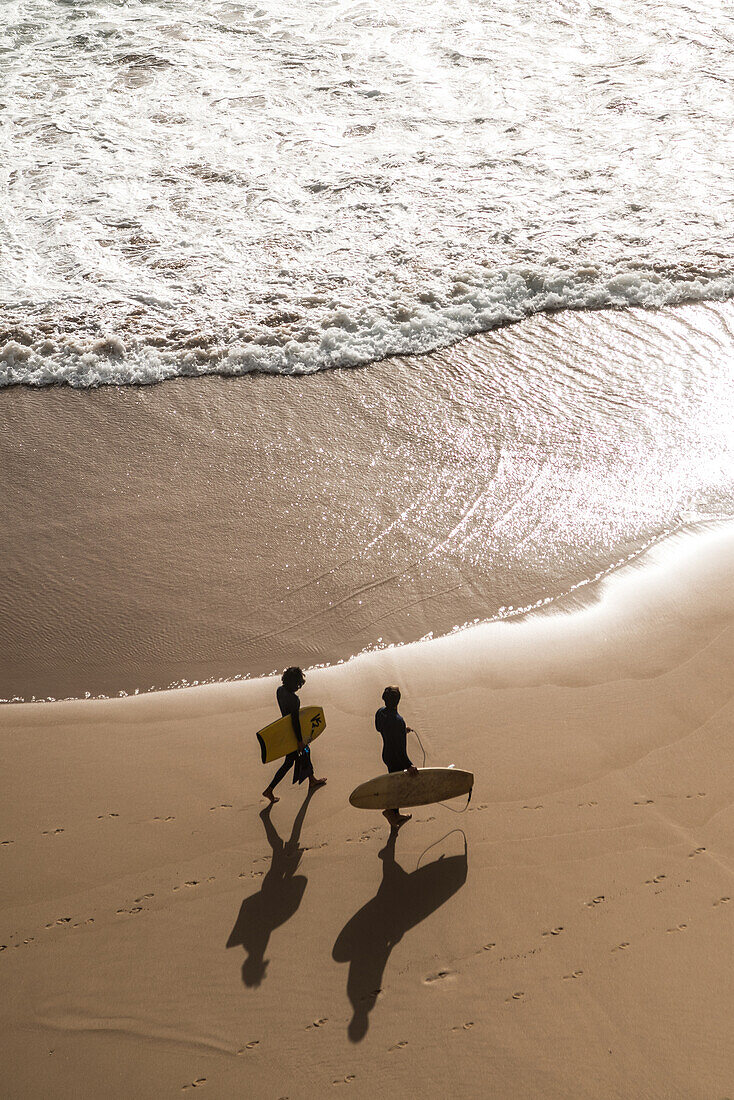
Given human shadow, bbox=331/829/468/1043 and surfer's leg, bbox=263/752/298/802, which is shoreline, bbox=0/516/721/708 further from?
human shadow, bbox=331/829/468/1043

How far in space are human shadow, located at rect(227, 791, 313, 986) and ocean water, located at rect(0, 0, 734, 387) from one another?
6194 mm

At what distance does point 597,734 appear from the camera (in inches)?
234

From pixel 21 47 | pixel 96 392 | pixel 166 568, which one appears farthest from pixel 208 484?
pixel 21 47

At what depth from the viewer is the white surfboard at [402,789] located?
5.14 metres

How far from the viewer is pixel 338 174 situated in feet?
44.3

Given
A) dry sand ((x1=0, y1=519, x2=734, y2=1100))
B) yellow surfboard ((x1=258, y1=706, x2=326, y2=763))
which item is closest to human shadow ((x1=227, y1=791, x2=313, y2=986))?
dry sand ((x1=0, y1=519, x2=734, y2=1100))

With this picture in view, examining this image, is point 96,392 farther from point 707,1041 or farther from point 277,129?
point 707,1041

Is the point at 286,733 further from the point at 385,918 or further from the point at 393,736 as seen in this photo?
the point at 385,918

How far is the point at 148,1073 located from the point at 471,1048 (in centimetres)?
167

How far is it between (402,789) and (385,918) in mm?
734

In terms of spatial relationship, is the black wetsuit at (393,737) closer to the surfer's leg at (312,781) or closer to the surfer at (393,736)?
the surfer at (393,736)

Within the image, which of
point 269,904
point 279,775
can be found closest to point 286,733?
point 279,775

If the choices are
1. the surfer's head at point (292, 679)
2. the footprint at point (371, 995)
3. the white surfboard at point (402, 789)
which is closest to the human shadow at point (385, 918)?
the footprint at point (371, 995)

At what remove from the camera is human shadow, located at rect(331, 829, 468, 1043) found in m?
4.61
